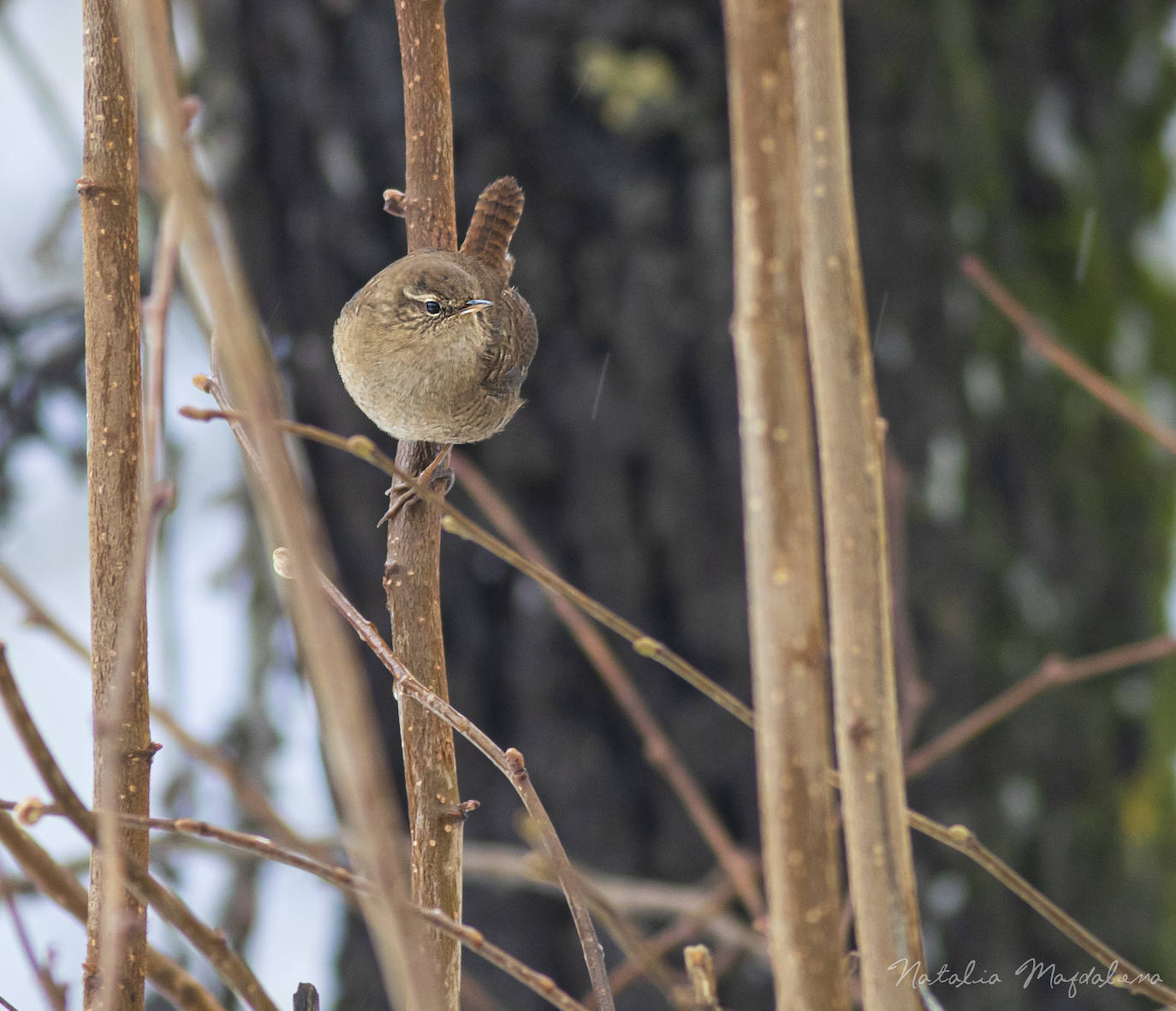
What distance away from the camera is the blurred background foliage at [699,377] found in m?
2.47

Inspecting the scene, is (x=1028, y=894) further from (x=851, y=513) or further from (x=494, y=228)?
(x=494, y=228)

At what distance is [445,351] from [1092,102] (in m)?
1.87

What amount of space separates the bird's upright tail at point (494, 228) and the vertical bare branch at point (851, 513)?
3.20 ft

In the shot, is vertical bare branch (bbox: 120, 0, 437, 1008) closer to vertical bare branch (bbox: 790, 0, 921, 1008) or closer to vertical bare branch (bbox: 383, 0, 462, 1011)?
vertical bare branch (bbox: 790, 0, 921, 1008)

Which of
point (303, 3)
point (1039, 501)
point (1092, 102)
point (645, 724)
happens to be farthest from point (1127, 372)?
point (645, 724)

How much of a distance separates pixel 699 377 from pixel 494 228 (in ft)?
3.18

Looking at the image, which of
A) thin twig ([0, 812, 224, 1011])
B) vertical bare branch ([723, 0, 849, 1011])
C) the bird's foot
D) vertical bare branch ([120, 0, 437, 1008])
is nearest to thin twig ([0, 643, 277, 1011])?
thin twig ([0, 812, 224, 1011])

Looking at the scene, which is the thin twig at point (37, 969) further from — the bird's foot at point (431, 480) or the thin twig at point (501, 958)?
the bird's foot at point (431, 480)

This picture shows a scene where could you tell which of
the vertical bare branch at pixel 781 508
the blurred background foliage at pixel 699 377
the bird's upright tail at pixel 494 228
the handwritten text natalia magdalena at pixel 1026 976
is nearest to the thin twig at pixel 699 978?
the vertical bare branch at pixel 781 508

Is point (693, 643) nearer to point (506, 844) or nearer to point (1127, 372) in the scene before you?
point (506, 844)

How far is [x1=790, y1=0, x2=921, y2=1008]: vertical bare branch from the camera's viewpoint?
21.0 inches

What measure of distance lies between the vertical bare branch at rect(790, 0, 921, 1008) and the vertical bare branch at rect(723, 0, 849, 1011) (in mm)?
13

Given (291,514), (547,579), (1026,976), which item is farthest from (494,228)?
(1026,976)

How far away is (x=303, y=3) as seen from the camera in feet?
8.07
